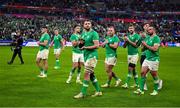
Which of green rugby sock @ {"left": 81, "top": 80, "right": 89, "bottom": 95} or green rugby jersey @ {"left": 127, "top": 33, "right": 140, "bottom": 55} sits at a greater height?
green rugby jersey @ {"left": 127, "top": 33, "right": 140, "bottom": 55}

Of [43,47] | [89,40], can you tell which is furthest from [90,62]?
[43,47]

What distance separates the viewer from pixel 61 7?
65688 mm

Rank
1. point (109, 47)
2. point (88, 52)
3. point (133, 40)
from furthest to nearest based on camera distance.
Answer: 1. point (109, 47)
2. point (133, 40)
3. point (88, 52)

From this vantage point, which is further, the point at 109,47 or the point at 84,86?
the point at 109,47

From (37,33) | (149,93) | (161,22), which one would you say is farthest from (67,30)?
(149,93)

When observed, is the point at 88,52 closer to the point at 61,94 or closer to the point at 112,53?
the point at 61,94

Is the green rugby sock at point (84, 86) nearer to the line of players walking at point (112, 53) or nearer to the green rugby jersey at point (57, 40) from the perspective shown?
the line of players walking at point (112, 53)

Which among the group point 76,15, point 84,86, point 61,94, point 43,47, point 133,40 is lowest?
point 76,15

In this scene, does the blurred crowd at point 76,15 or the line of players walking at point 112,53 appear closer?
the line of players walking at point 112,53

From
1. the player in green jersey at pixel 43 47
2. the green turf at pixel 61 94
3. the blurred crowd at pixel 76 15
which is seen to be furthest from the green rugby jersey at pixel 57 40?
the blurred crowd at pixel 76 15

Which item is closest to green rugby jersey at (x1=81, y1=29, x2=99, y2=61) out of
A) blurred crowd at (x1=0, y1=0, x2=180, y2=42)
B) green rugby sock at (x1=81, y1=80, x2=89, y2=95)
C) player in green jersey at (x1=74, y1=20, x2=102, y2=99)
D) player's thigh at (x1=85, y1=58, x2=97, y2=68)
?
player in green jersey at (x1=74, y1=20, x2=102, y2=99)

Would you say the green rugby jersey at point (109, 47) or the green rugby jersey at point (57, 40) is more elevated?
the green rugby jersey at point (109, 47)

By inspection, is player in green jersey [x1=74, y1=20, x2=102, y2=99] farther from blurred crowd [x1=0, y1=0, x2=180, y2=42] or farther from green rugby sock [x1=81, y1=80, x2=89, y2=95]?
blurred crowd [x1=0, y1=0, x2=180, y2=42]

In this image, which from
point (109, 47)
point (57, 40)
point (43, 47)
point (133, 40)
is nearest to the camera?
point (133, 40)
